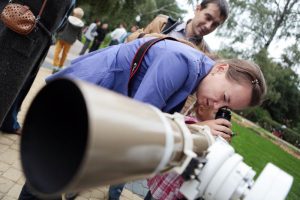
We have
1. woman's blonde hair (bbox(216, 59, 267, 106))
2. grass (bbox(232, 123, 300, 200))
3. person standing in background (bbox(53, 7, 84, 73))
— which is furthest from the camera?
grass (bbox(232, 123, 300, 200))

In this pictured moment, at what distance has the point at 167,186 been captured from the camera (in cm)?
191

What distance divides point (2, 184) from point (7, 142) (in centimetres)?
86

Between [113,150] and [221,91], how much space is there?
1389 mm

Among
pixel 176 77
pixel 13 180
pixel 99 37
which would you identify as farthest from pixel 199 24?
pixel 99 37

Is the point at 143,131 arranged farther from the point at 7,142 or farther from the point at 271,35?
the point at 271,35

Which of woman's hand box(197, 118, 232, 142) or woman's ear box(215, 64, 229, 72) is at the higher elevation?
woman's ear box(215, 64, 229, 72)

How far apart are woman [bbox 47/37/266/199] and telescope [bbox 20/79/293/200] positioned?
0.50 meters

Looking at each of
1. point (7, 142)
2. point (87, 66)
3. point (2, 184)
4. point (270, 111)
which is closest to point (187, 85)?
point (87, 66)

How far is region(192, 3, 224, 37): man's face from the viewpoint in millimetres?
3812

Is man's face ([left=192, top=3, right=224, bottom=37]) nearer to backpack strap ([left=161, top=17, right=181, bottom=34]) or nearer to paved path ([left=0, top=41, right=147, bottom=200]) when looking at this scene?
backpack strap ([left=161, top=17, right=181, bottom=34])

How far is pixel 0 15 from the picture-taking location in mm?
2875

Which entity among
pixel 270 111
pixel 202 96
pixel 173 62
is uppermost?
pixel 173 62

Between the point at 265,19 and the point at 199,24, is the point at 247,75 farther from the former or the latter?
the point at 265,19

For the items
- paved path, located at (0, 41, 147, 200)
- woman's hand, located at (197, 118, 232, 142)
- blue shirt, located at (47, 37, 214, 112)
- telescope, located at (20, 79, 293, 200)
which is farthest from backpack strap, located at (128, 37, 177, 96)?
paved path, located at (0, 41, 147, 200)
